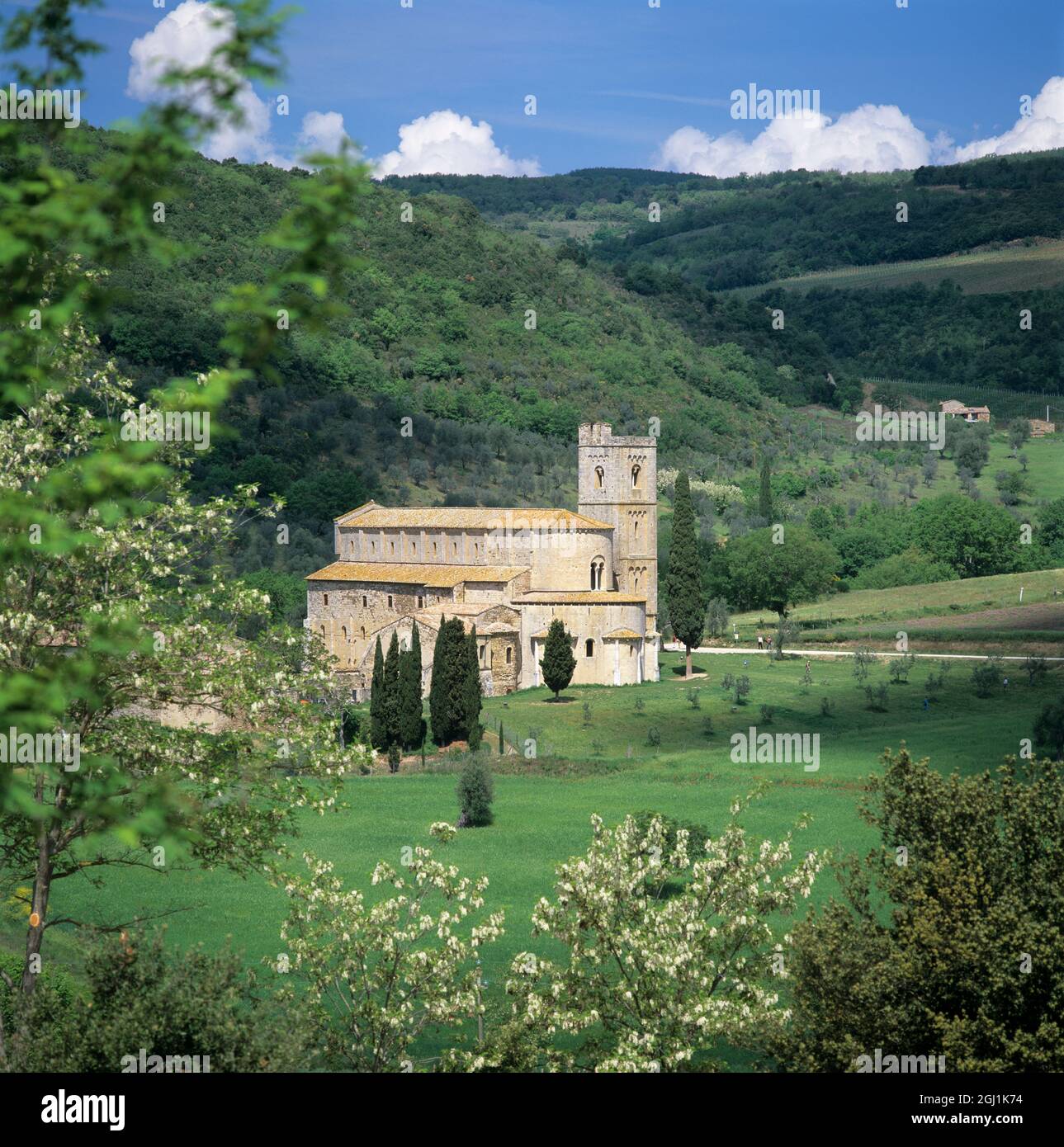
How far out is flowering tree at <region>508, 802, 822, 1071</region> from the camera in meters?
16.7

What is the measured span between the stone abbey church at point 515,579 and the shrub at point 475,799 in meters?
14.7

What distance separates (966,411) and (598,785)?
11563 centimetres

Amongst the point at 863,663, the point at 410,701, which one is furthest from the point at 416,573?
the point at 863,663

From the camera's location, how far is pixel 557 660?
52750mm

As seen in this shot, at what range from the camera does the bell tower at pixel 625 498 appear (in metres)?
62.2

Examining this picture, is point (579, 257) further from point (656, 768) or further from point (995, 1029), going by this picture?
point (995, 1029)

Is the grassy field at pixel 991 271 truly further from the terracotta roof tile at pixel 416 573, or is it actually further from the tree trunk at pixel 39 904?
the tree trunk at pixel 39 904

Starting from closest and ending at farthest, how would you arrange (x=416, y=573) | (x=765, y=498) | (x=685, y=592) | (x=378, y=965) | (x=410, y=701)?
(x=378, y=965), (x=410, y=701), (x=685, y=592), (x=416, y=573), (x=765, y=498)

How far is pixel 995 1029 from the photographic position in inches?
621

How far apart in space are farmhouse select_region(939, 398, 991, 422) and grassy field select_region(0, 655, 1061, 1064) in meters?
91.1

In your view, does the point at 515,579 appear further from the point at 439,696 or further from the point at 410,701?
the point at 410,701

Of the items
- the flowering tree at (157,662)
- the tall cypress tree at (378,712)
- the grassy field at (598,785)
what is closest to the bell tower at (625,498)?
the grassy field at (598,785)
